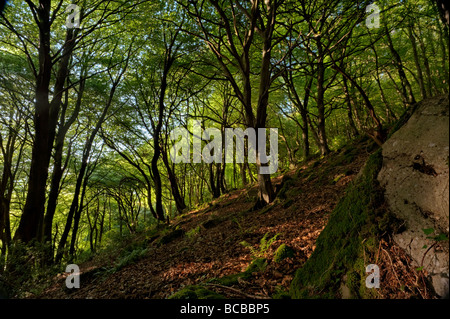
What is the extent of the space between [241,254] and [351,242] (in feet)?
9.47

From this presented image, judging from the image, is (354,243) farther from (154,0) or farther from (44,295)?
(154,0)

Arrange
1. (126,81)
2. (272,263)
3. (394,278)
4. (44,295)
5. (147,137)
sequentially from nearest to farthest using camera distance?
1. (394,278)
2. (272,263)
3. (44,295)
4. (126,81)
5. (147,137)

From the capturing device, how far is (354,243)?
2.23 metres

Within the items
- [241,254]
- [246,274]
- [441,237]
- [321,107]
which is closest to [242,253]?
[241,254]

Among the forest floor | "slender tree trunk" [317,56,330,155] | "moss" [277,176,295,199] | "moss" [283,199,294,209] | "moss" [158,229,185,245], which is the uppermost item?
"slender tree trunk" [317,56,330,155]

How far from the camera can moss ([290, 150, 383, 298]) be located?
214 cm

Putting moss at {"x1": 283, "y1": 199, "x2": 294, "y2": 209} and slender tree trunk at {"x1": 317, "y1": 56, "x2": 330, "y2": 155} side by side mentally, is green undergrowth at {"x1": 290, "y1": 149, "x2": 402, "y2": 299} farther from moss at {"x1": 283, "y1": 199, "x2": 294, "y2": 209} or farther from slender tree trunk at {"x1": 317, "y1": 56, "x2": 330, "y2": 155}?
slender tree trunk at {"x1": 317, "y1": 56, "x2": 330, "y2": 155}

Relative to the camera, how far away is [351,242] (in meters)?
2.27

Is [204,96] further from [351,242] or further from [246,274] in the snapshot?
[351,242]

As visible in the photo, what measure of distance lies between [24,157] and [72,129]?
4119 millimetres

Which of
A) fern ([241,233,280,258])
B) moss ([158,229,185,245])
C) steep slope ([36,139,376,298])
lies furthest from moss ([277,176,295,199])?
moss ([158,229,185,245])

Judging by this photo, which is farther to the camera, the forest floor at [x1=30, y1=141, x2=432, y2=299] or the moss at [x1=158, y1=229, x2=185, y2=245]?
the moss at [x1=158, y1=229, x2=185, y2=245]

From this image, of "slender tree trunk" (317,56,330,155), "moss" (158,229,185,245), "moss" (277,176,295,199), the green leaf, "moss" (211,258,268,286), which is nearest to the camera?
the green leaf
